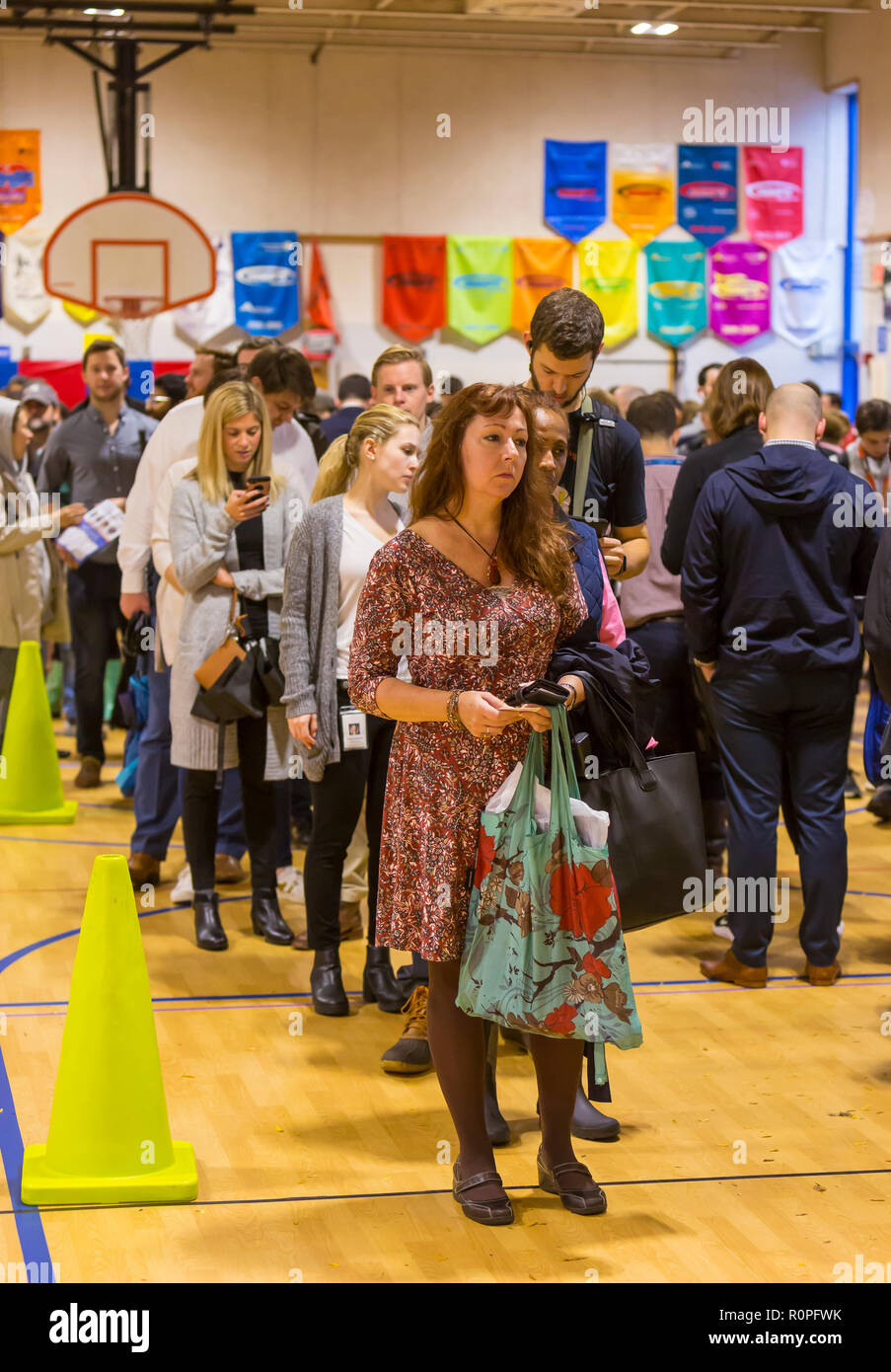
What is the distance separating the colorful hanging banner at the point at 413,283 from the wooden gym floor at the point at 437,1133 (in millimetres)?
10294

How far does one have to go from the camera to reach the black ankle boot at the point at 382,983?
4.37 m

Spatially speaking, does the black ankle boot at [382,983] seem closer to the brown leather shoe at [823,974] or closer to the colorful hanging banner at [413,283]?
the brown leather shoe at [823,974]

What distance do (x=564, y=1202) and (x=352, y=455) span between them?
2.04 metres

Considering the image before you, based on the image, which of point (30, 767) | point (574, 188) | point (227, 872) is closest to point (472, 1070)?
point (227, 872)

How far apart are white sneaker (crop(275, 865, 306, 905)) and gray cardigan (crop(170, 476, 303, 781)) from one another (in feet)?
2.43

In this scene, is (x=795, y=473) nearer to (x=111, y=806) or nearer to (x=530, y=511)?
(x=530, y=511)

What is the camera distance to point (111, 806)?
7.03 meters

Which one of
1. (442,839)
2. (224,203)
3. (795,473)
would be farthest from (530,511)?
(224,203)

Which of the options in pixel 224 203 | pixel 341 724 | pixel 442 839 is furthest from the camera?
pixel 224 203

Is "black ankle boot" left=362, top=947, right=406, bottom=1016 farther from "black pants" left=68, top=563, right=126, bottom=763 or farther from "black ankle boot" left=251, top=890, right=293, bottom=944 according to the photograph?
"black pants" left=68, top=563, right=126, bottom=763

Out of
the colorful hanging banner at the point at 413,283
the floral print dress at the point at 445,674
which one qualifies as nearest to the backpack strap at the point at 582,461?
the floral print dress at the point at 445,674

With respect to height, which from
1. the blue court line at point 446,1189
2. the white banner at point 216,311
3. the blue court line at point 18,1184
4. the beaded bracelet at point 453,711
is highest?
the white banner at point 216,311

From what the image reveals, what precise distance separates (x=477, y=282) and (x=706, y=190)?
2340 millimetres

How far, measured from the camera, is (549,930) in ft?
9.24
